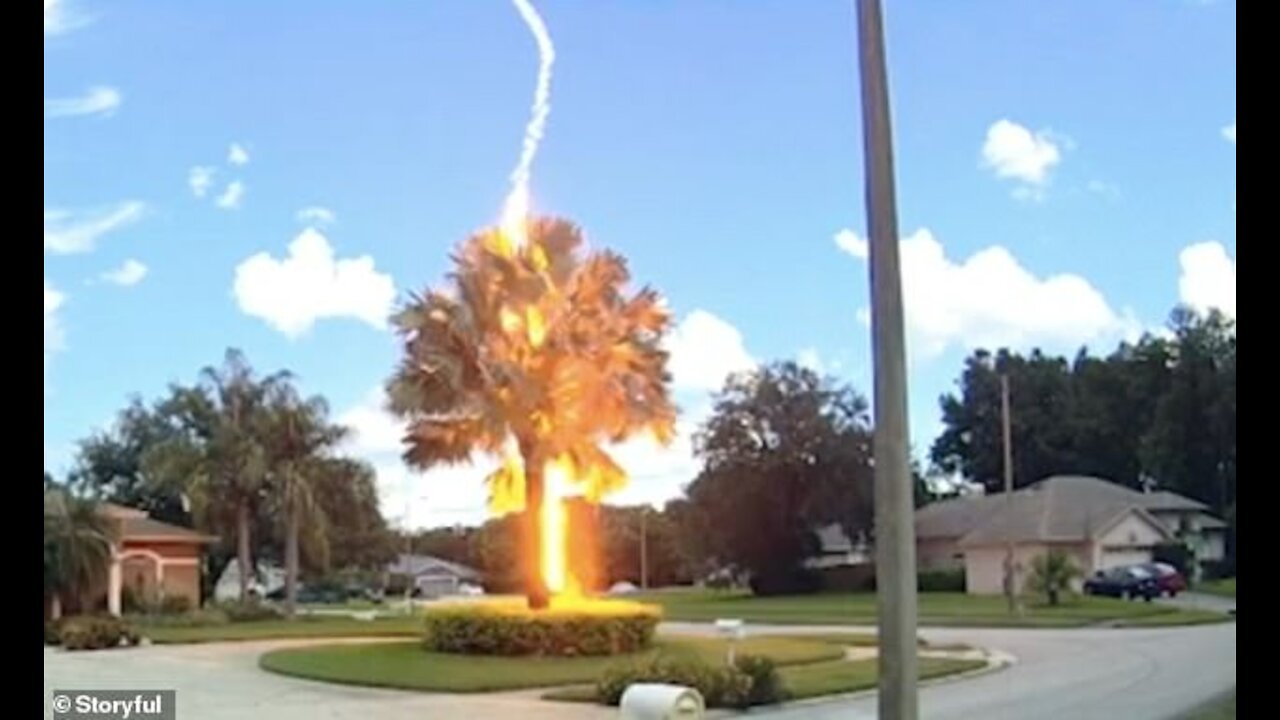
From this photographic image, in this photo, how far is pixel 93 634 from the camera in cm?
3191

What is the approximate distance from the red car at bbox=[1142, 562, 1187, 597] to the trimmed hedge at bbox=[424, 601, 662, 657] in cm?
2762

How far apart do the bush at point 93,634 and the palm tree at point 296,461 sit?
42.7 feet

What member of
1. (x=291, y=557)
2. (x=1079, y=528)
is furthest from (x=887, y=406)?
(x=1079, y=528)

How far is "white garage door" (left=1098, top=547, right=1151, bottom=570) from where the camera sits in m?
54.8

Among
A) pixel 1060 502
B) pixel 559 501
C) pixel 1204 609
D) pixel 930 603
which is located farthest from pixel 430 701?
pixel 1060 502

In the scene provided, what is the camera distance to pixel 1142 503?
58156 mm

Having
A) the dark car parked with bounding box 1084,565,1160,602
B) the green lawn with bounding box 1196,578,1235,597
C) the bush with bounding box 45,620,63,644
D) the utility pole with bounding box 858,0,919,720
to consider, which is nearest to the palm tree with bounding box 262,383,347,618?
the bush with bounding box 45,620,63,644

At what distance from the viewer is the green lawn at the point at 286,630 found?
35250 mm

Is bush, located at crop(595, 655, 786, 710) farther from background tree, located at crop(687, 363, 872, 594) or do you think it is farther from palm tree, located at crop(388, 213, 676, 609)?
background tree, located at crop(687, 363, 872, 594)

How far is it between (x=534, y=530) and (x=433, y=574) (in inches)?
2676

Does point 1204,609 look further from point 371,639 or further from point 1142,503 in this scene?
point 371,639

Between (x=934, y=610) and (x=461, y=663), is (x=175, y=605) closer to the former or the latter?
(x=934, y=610)

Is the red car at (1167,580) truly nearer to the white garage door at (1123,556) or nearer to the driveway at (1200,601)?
the driveway at (1200,601)

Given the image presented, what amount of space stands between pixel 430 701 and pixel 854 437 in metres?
49.1
